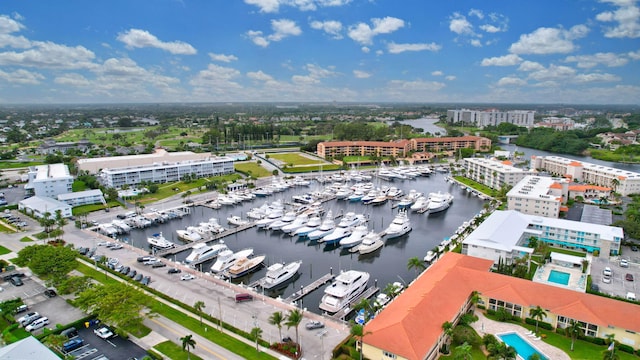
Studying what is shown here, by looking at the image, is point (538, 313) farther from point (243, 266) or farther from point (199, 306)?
point (243, 266)

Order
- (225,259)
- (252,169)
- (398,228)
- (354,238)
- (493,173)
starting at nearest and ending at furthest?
(225,259), (354,238), (398,228), (493,173), (252,169)

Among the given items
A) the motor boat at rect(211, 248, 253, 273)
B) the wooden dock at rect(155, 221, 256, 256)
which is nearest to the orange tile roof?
the motor boat at rect(211, 248, 253, 273)

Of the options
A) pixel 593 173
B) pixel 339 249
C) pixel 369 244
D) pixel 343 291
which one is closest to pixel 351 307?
pixel 343 291

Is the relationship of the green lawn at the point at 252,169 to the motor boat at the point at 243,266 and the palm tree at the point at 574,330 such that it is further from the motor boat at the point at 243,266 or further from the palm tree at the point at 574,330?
the palm tree at the point at 574,330

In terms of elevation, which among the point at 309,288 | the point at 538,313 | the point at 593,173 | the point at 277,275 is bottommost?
the point at 309,288

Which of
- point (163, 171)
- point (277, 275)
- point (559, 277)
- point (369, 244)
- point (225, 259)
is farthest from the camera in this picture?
point (163, 171)
